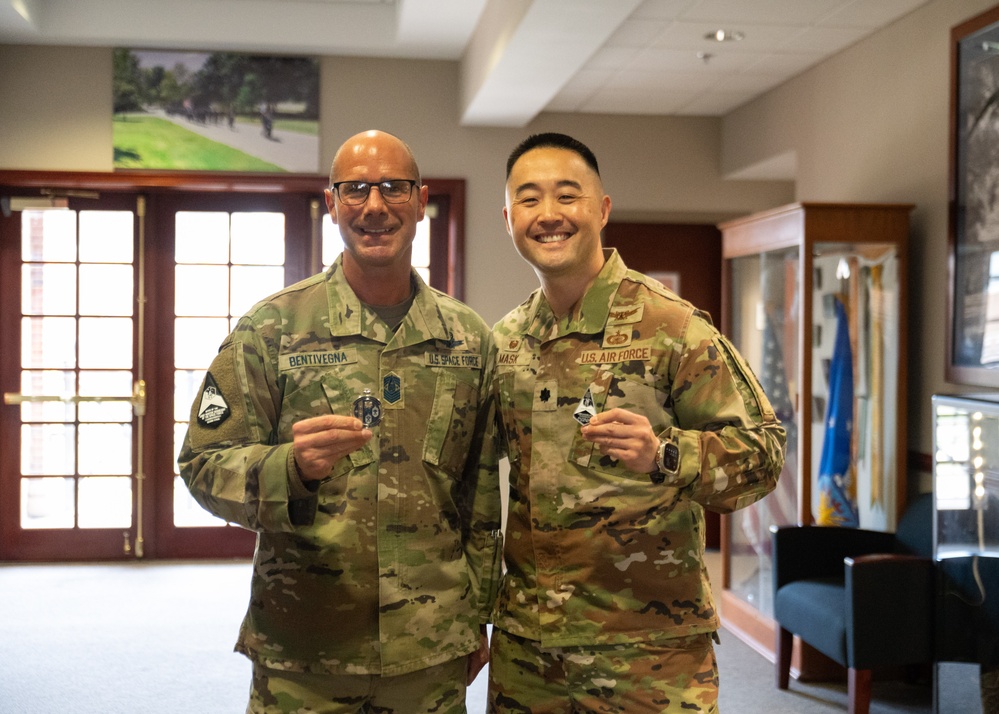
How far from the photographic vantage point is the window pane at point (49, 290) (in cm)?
588

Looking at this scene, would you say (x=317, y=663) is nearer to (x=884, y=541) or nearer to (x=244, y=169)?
(x=884, y=541)

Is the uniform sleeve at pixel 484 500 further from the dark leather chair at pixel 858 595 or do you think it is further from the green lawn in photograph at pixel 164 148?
the green lawn in photograph at pixel 164 148

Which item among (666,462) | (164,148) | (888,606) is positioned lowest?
(888,606)

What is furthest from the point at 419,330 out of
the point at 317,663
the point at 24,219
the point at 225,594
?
the point at 24,219

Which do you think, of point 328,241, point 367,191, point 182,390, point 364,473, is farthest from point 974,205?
point 182,390

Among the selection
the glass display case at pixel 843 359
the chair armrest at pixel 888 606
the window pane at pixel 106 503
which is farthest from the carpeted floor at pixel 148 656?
the glass display case at pixel 843 359

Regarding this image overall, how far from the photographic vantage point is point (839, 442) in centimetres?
417

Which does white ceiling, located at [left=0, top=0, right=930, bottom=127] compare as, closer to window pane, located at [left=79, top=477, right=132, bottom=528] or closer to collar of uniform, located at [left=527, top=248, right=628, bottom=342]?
collar of uniform, located at [left=527, top=248, right=628, bottom=342]

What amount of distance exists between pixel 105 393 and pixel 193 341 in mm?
622

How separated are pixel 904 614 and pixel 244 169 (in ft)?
14.0

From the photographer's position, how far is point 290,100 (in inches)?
225

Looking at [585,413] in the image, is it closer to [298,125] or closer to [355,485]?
[355,485]

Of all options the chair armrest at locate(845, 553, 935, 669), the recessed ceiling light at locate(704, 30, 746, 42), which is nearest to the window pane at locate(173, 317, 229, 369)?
the recessed ceiling light at locate(704, 30, 746, 42)

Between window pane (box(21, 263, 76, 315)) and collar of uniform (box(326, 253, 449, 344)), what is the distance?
4.50 metres
